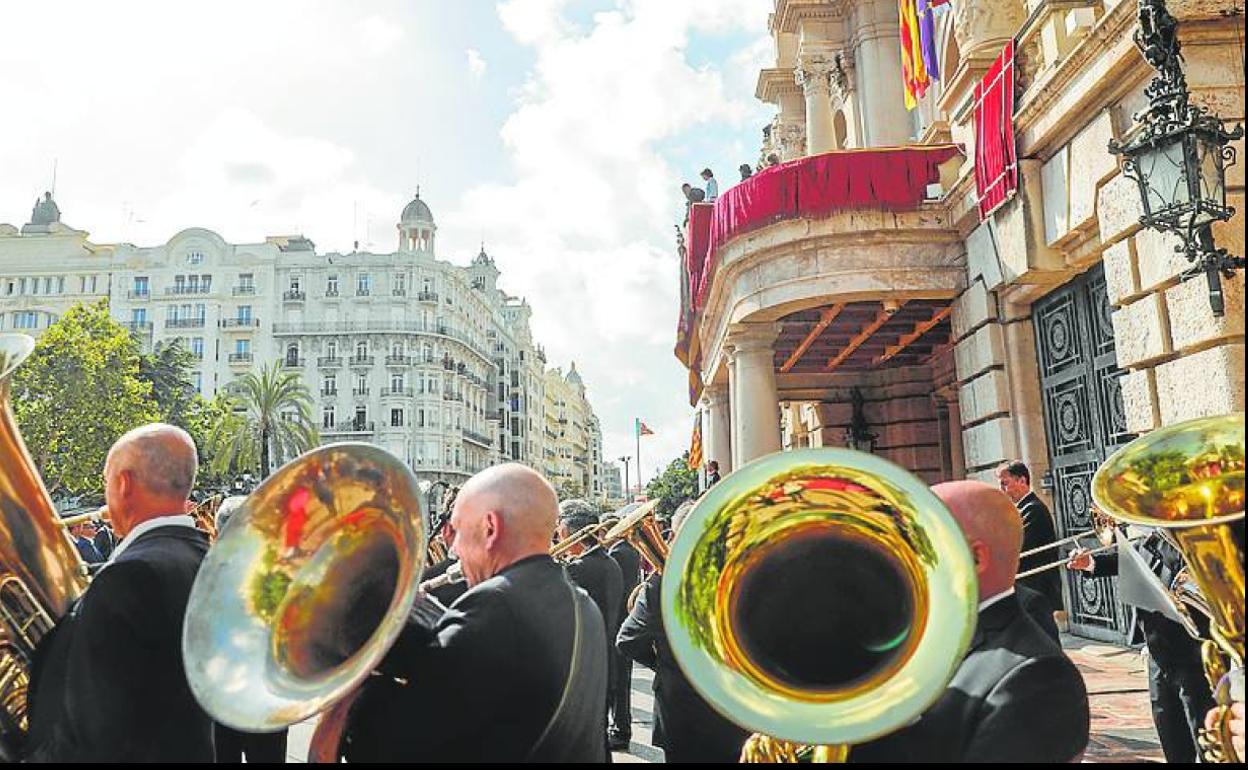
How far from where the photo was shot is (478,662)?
218cm

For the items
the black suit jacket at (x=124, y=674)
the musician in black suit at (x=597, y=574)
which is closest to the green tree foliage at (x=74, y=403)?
the musician in black suit at (x=597, y=574)

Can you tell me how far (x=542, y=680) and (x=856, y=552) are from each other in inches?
35.7

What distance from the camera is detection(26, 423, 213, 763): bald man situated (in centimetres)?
233

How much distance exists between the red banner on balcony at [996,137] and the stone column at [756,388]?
335 centimetres

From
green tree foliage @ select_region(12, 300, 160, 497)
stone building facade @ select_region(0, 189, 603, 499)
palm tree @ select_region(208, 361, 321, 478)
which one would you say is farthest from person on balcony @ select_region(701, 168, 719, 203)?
stone building facade @ select_region(0, 189, 603, 499)

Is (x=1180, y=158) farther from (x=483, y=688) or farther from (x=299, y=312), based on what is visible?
(x=299, y=312)

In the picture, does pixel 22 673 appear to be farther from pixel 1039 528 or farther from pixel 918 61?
pixel 918 61

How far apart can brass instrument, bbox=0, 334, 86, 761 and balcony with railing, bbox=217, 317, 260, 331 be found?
70271 mm

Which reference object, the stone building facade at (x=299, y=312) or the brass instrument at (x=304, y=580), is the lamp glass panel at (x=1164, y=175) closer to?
the brass instrument at (x=304, y=580)

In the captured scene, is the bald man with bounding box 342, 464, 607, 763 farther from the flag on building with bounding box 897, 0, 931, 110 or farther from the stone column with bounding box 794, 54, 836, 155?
the stone column with bounding box 794, 54, 836, 155

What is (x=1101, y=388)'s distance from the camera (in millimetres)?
8359

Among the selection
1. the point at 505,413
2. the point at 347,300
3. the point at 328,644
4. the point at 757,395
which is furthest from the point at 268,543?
the point at 505,413

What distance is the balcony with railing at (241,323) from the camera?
67125 millimetres

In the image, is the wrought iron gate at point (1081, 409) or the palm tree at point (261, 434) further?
the palm tree at point (261, 434)
